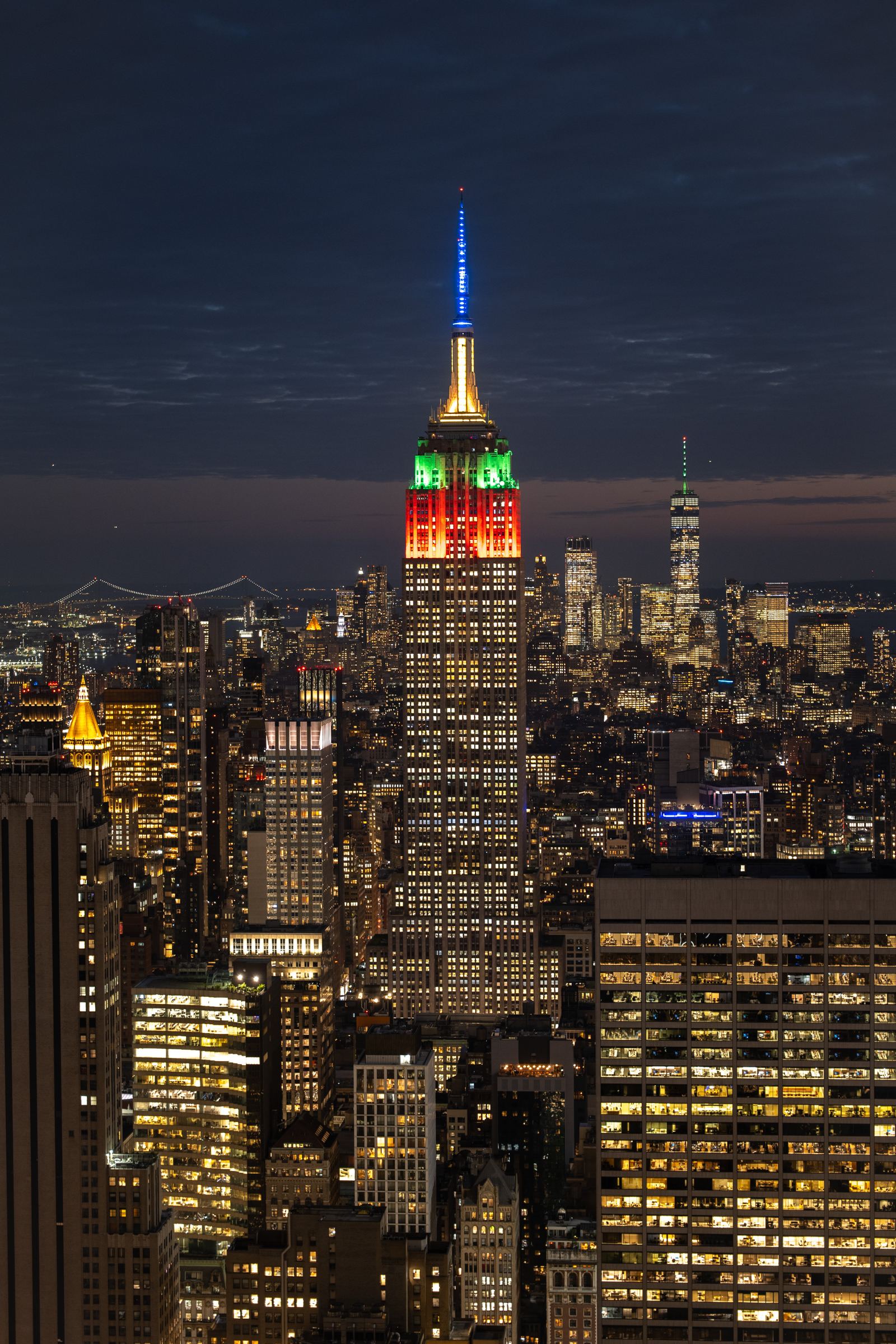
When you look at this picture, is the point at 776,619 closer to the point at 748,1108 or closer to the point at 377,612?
the point at 377,612

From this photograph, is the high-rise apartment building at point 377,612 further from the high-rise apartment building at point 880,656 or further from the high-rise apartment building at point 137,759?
the high-rise apartment building at point 880,656

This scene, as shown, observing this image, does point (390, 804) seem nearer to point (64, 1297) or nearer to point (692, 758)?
point (692, 758)

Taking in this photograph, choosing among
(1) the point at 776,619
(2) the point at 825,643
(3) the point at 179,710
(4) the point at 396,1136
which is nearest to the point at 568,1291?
(4) the point at 396,1136

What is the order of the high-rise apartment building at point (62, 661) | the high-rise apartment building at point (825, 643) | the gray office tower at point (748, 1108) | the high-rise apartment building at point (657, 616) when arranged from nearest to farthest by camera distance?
the gray office tower at point (748, 1108), the high-rise apartment building at point (62, 661), the high-rise apartment building at point (825, 643), the high-rise apartment building at point (657, 616)

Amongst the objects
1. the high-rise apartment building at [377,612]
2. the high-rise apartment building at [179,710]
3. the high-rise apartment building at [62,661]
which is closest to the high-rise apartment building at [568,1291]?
the high-rise apartment building at [62,661]

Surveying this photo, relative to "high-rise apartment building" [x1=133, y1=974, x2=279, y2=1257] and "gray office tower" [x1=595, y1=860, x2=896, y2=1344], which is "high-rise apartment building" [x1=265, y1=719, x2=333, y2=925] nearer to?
"high-rise apartment building" [x1=133, y1=974, x2=279, y2=1257]
